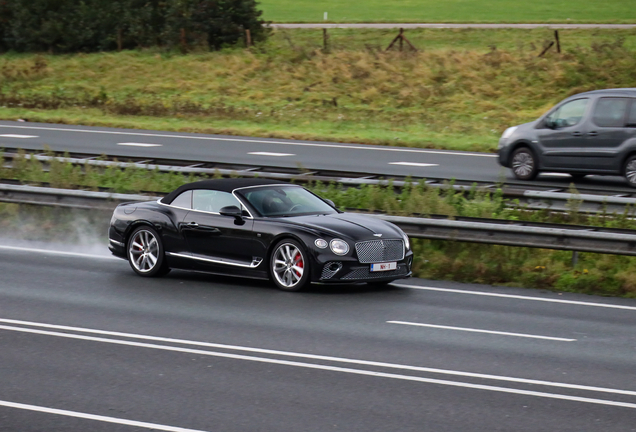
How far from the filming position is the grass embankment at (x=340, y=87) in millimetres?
31828

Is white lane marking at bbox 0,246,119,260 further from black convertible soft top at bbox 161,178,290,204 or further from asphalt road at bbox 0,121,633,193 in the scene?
asphalt road at bbox 0,121,633,193

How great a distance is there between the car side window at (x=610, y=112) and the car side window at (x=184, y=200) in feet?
32.6

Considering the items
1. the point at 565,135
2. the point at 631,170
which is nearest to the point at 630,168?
the point at 631,170

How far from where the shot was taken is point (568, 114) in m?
20.3

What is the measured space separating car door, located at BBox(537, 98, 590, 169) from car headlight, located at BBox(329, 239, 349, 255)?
960 cm

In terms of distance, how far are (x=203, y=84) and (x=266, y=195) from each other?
89.1 feet

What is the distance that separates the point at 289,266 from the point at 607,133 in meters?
9.91

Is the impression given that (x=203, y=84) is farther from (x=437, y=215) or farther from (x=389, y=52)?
(x=437, y=215)

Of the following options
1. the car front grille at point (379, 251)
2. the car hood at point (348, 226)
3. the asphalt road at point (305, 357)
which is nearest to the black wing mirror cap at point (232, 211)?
the car hood at point (348, 226)

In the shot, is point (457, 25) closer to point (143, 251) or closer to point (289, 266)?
point (143, 251)

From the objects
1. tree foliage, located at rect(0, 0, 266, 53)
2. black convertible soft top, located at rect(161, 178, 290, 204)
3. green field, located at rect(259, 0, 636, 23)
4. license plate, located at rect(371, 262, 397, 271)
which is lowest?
license plate, located at rect(371, 262, 397, 271)

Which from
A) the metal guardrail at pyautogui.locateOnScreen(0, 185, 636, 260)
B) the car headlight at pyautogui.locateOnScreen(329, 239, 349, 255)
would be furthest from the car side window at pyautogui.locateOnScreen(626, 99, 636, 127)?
the car headlight at pyautogui.locateOnScreen(329, 239, 349, 255)

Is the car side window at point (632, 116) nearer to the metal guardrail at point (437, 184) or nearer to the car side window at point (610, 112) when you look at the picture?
the car side window at point (610, 112)

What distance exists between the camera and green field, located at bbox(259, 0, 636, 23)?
54.7 m
